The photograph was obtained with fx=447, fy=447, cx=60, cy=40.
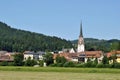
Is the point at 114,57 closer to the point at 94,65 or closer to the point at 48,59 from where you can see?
the point at 48,59

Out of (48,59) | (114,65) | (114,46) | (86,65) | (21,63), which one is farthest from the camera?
(114,46)

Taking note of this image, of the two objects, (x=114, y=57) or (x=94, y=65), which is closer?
(x=94, y=65)

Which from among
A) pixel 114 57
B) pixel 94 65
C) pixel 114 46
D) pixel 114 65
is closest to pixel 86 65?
pixel 94 65

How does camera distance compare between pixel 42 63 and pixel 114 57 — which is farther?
pixel 114 57

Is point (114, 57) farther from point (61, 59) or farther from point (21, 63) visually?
point (21, 63)

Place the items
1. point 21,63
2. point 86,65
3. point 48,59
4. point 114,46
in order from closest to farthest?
point 86,65 → point 21,63 → point 48,59 → point 114,46

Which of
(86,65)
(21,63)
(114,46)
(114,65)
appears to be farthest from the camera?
(114,46)

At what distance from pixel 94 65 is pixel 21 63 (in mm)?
27017

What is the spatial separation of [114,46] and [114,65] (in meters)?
67.4

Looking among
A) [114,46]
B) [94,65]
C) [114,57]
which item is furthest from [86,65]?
[114,46]

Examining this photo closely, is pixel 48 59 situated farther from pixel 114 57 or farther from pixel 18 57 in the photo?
pixel 114 57

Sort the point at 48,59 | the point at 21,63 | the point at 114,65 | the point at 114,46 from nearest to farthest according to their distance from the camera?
1. the point at 114,65
2. the point at 21,63
3. the point at 48,59
4. the point at 114,46

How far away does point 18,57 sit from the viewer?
476 ft

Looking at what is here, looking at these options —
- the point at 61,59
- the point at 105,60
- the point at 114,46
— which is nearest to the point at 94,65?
the point at 105,60
